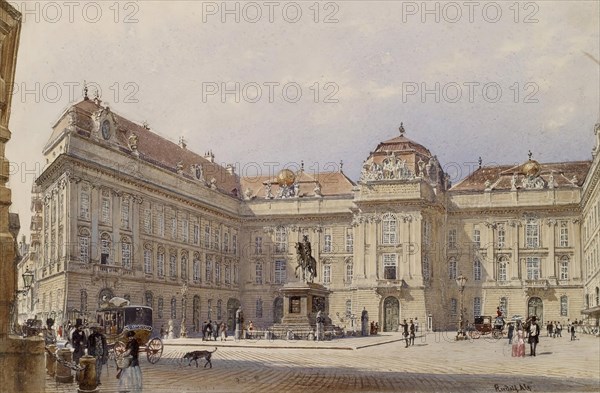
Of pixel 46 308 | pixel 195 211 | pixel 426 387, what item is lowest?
pixel 426 387

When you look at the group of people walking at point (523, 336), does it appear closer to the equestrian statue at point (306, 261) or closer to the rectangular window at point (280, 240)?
the equestrian statue at point (306, 261)

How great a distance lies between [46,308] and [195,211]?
113 inches

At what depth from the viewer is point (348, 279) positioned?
53.8ft

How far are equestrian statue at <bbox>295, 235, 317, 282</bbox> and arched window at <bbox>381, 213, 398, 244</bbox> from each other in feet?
5.47

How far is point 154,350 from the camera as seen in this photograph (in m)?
10.7

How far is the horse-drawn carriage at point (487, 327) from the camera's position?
12.7 m

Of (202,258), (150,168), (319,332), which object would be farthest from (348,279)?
(150,168)

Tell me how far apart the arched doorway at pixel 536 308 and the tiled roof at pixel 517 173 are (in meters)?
1.90

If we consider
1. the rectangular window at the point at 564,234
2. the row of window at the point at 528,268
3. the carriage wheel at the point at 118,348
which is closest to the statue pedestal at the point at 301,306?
the row of window at the point at 528,268

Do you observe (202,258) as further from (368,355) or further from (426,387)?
(426,387)

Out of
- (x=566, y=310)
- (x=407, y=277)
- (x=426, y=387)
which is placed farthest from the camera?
(x=407, y=277)

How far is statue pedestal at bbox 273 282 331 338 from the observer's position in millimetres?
15820

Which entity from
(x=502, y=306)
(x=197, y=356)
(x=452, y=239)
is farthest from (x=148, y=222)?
(x=502, y=306)

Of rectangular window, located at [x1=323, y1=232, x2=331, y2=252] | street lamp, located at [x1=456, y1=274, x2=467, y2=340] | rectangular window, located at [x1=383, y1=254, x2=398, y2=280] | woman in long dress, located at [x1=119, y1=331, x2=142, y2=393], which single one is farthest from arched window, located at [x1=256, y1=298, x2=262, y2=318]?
woman in long dress, located at [x1=119, y1=331, x2=142, y2=393]
